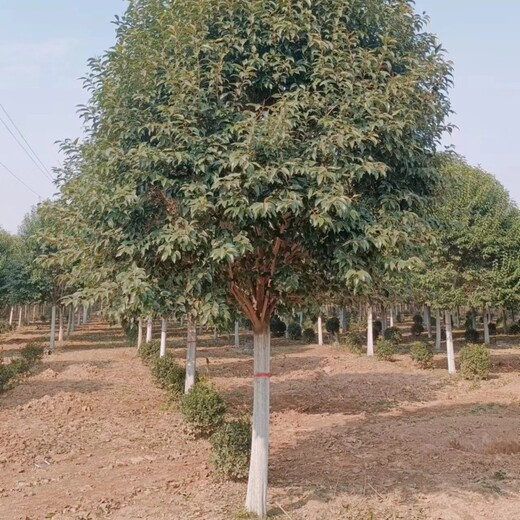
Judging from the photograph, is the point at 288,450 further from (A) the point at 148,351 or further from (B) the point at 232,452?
(A) the point at 148,351

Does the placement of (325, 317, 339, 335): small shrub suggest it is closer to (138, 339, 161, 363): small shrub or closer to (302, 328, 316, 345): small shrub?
(302, 328, 316, 345): small shrub

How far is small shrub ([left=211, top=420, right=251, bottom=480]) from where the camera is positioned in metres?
8.02

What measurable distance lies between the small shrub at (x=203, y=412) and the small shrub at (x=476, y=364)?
1143 cm

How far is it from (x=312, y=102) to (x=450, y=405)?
12418 mm

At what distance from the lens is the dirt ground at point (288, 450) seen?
7254 millimetres

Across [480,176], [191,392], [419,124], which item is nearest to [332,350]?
[480,176]

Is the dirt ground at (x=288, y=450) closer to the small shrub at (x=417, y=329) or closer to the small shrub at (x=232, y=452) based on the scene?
the small shrub at (x=232, y=452)

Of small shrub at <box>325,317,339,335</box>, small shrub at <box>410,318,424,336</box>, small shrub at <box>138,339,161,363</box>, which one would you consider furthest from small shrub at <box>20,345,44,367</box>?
small shrub at <box>410,318,424,336</box>

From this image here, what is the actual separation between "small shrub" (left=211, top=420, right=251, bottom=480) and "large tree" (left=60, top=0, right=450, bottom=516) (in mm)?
3174

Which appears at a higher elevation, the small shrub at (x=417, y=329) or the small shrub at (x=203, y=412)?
the small shrub at (x=417, y=329)

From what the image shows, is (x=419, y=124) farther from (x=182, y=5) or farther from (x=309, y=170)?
(x=182, y=5)

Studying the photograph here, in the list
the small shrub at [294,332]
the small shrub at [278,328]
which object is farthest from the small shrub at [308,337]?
the small shrub at [278,328]

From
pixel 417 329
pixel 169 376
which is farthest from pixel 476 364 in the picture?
pixel 417 329

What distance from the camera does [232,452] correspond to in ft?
26.3
